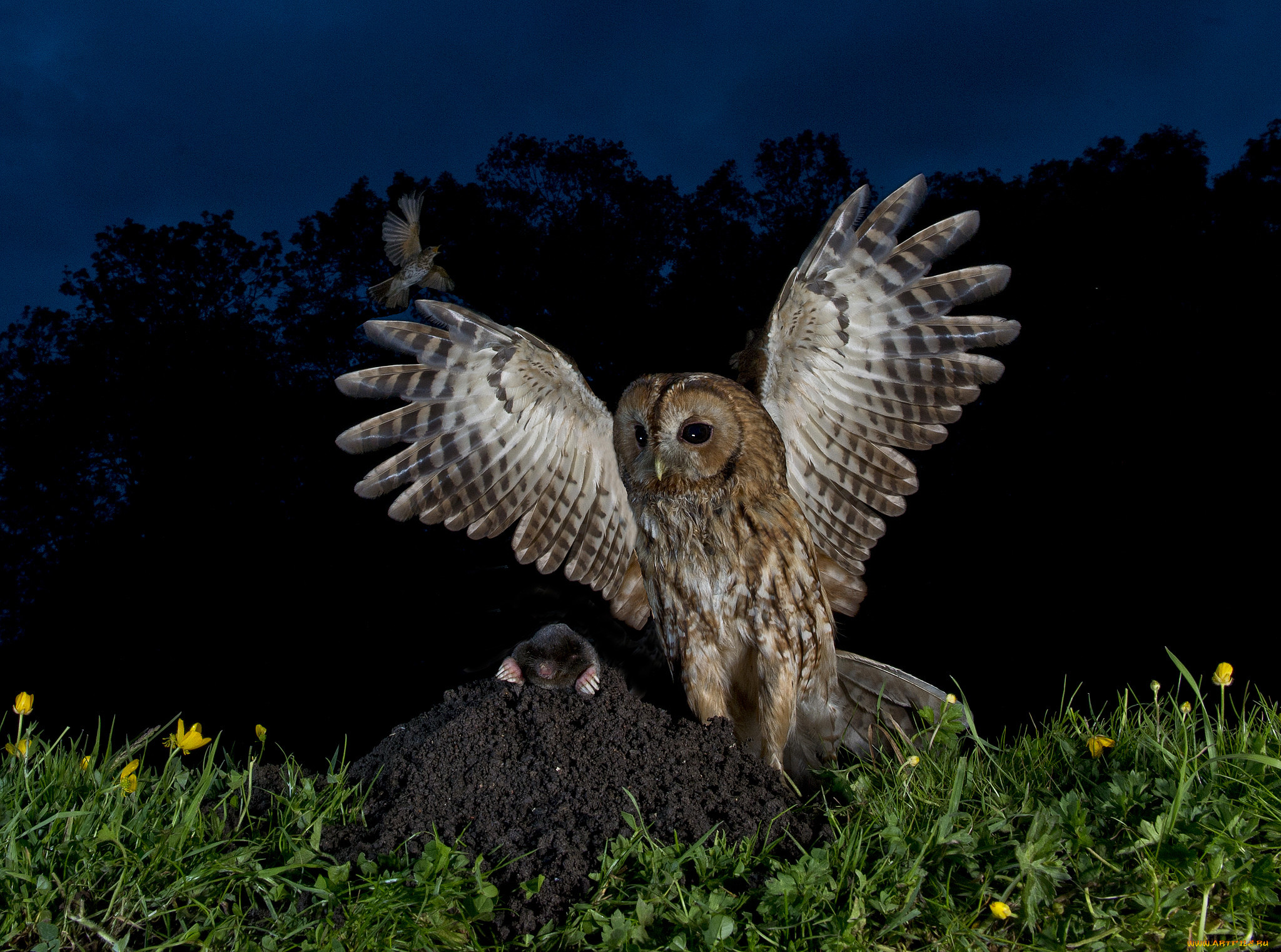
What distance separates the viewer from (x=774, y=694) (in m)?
2.09

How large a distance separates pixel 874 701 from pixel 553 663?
838 mm

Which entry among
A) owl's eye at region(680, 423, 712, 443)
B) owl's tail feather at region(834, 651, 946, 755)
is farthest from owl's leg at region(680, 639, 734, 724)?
owl's eye at region(680, 423, 712, 443)

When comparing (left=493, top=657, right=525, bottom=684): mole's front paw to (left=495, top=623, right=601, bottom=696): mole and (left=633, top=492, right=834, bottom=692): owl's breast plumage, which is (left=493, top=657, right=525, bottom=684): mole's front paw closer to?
(left=495, top=623, right=601, bottom=696): mole

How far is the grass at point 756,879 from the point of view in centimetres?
148

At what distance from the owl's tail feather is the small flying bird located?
1557 mm

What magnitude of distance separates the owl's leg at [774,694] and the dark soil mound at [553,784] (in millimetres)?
114

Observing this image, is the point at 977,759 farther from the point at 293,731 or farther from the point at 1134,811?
the point at 293,731

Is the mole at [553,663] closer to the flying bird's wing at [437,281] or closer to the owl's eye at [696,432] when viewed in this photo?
the owl's eye at [696,432]

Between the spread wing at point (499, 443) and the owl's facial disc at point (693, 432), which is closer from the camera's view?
the owl's facial disc at point (693, 432)

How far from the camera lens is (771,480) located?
6.93ft

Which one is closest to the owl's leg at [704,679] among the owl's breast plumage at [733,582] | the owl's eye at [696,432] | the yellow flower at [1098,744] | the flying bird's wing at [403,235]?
the owl's breast plumage at [733,582]

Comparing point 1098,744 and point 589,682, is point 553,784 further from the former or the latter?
point 1098,744

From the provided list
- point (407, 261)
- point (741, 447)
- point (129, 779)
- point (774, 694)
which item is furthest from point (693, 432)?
point (129, 779)

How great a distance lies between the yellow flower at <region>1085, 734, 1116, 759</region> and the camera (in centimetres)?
190
